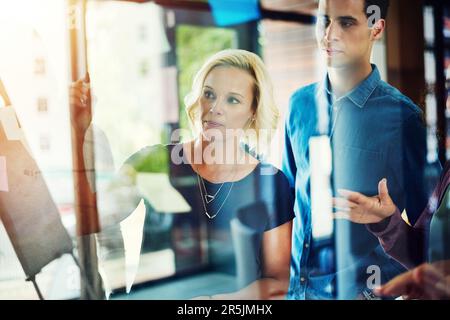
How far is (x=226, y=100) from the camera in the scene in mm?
2025

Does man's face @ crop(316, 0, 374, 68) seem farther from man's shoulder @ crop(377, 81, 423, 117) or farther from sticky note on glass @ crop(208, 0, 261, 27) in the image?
sticky note on glass @ crop(208, 0, 261, 27)

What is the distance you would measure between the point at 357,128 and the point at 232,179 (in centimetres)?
57

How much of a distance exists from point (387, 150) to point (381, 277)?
0.55m

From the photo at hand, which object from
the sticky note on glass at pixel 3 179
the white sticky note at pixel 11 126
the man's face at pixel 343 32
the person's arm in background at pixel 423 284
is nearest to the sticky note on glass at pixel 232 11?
the man's face at pixel 343 32

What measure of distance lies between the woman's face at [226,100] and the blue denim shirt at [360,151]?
7.6 inches

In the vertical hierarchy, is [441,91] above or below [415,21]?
below

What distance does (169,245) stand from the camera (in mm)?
2100

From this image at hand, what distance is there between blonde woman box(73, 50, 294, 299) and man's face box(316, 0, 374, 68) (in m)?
0.29

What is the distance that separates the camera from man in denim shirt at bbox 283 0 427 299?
6.60ft

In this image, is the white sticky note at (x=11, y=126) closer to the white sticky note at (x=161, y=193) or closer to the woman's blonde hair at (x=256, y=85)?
the white sticky note at (x=161, y=193)

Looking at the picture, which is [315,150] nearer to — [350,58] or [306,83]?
[306,83]

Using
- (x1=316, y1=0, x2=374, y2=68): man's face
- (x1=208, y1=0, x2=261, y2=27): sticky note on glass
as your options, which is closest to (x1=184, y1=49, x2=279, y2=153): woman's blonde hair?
(x1=208, y1=0, x2=261, y2=27): sticky note on glass
